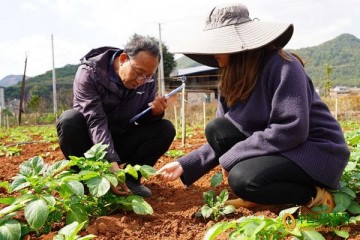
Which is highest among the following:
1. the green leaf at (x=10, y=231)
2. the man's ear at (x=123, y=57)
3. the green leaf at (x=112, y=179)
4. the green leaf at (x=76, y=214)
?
the man's ear at (x=123, y=57)

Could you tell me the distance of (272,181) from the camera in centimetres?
195

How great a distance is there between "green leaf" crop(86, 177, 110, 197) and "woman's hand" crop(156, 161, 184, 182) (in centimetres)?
42

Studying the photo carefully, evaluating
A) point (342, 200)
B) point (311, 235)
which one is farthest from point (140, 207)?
point (342, 200)

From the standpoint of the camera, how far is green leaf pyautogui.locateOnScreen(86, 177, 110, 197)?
5.90 feet

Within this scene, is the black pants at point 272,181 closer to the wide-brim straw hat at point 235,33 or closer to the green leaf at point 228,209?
the green leaf at point 228,209

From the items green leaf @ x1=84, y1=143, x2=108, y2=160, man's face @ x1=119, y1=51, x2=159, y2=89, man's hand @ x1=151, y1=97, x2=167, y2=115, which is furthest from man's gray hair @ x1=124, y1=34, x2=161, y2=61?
green leaf @ x1=84, y1=143, x2=108, y2=160

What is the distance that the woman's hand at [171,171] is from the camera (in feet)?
7.22

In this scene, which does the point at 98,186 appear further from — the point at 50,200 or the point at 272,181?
the point at 272,181

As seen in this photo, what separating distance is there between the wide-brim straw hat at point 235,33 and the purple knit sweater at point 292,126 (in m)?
0.13

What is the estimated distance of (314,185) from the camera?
2008 mm

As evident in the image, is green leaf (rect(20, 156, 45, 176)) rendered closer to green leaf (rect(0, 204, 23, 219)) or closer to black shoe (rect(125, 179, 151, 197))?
green leaf (rect(0, 204, 23, 219))

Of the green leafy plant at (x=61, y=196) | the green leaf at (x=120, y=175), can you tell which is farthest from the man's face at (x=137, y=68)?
the green leaf at (x=120, y=175)

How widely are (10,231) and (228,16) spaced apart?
1.42 metres

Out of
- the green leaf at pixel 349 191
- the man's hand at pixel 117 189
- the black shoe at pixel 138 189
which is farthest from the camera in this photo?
the black shoe at pixel 138 189
